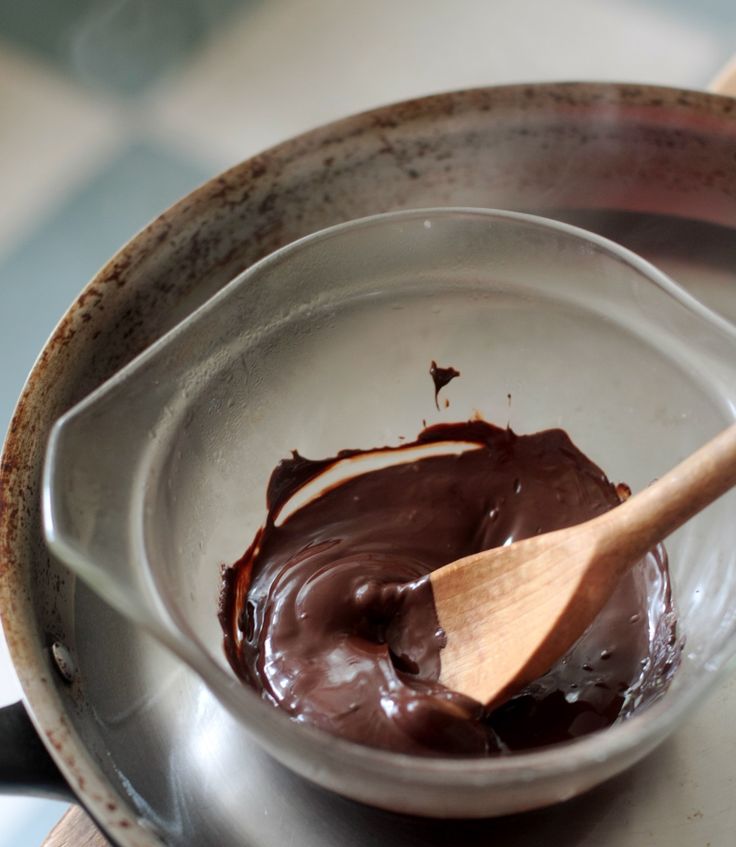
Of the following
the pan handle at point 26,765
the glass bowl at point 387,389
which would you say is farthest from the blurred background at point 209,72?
the pan handle at point 26,765

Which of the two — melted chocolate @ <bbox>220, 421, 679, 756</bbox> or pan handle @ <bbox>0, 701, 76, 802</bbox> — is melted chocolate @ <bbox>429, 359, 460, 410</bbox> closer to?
melted chocolate @ <bbox>220, 421, 679, 756</bbox>

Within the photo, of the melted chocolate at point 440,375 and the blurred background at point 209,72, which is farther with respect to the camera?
the blurred background at point 209,72

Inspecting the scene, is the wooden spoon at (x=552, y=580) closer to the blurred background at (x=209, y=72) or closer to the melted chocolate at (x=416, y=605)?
the melted chocolate at (x=416, y=605)

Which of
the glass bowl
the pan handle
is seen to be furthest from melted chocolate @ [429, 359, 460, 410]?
the pan handle

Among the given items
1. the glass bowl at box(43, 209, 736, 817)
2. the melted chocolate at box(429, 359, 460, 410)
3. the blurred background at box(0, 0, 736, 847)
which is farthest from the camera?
the blurred background at box(0, 0, 736, 847)

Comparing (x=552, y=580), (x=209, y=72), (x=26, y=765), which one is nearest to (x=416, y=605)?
(x=552, y=580)

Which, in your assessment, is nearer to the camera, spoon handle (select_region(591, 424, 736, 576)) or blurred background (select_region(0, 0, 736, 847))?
spoon handle (select_region(591, 424, 736, 576))

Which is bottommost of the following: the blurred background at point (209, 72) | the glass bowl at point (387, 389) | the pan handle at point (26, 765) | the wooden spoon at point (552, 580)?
the pan handle at point (26, 765)
